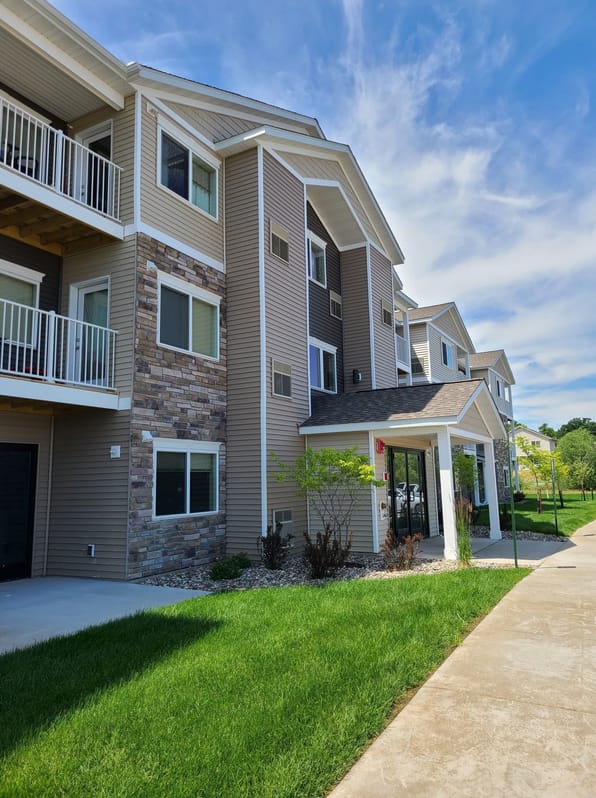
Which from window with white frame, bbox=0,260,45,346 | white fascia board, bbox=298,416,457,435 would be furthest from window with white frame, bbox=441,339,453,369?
window with white frame, bbox=0,260,45,346

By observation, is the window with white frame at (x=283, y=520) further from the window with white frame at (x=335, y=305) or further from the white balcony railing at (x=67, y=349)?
the window with white frame at (x=335, y=305)

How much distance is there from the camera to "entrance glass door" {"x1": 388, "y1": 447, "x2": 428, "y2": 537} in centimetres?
1337

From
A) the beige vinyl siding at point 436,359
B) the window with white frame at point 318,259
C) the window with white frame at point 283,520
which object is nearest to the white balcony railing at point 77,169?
the window with white frame at point 318,259

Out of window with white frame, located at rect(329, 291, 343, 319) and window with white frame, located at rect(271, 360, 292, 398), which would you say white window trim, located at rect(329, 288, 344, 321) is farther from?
window with white frame, located at rect(271, 360, 292, 398)

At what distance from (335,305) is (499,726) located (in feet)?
44.3

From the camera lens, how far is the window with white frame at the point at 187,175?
10.9 m

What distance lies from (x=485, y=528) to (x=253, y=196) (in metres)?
11.6

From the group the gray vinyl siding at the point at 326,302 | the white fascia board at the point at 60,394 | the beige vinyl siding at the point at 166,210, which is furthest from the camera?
the gray vinyl siding at the point at 326,302

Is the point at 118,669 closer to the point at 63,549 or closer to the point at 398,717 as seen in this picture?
the point at 398,717

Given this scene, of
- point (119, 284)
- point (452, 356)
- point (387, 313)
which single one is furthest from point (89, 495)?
point (452, 356)

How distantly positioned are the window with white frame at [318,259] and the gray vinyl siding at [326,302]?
23 cm

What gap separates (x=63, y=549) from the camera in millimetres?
9648

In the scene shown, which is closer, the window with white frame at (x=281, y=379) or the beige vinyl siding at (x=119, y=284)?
the beige vinyl siding at (x=119, y=284)

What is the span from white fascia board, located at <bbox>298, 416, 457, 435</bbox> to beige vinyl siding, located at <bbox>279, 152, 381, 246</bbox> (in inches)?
260
